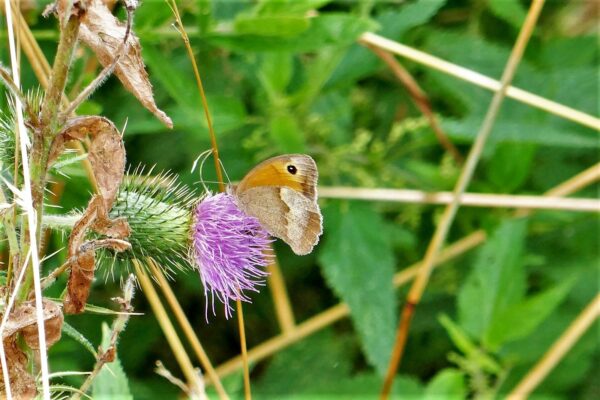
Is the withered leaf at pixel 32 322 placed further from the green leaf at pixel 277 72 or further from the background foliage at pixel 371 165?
the green leaf at pixel 277 72

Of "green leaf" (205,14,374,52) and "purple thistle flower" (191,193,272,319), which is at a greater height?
"green leaf" (205,14,374,52)

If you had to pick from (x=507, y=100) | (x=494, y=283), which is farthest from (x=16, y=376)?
(x=507, y=100)

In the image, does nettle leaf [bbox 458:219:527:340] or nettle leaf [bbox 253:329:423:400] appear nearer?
nettle leaf [bbox 458:219:527:340]

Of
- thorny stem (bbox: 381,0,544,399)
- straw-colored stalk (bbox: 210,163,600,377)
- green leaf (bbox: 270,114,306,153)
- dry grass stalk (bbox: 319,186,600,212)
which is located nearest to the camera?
thorny stem (bbox: 381,0,544,399)

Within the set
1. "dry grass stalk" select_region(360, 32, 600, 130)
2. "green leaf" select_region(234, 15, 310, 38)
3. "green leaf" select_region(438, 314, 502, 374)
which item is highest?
"dry grass stalk" select_region(360, 32, 600, 130)

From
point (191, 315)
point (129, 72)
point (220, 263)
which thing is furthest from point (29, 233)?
point (191, 315)

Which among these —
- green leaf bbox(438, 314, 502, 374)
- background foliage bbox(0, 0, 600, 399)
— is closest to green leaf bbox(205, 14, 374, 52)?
background foliage bbox(0, 0, 600, 399)

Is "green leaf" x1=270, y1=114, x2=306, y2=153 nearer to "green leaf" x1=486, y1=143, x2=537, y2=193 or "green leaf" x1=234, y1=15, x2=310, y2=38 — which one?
"green leaf" x1=234, y1=15, x2=310, y2=38
